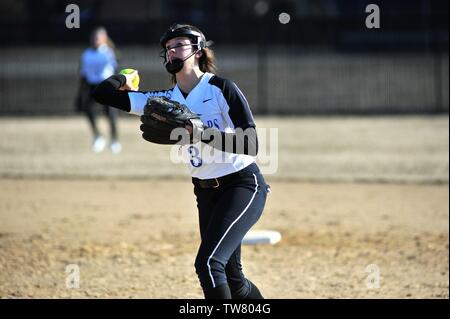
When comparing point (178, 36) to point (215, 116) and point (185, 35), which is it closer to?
point (185, 35)

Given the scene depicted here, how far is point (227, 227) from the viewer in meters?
5.12

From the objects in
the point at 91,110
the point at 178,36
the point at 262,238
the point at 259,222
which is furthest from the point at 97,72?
the point at 178,36

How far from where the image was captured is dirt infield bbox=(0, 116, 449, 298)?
7434 millimetres

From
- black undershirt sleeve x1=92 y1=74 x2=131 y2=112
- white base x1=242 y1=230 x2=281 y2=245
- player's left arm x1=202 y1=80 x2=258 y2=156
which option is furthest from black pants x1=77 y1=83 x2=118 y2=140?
player's left arm x1=202 y1=80 x2=258 y2=156

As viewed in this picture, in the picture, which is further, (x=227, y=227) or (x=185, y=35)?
(x=185, y=35)

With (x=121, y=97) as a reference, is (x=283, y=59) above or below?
below

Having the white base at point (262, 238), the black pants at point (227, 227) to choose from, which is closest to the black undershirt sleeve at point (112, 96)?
the black pants at point (227, 227)

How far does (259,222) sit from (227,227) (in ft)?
16.6

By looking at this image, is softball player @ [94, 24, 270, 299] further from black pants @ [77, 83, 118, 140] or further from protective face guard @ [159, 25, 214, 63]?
black pants @ [77, 83, 118, 140]

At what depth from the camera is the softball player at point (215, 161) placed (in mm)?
5023

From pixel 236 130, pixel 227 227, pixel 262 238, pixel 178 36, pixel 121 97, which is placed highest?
pixel 178 36

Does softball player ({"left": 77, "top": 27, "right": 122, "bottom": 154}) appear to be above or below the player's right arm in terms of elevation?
below
